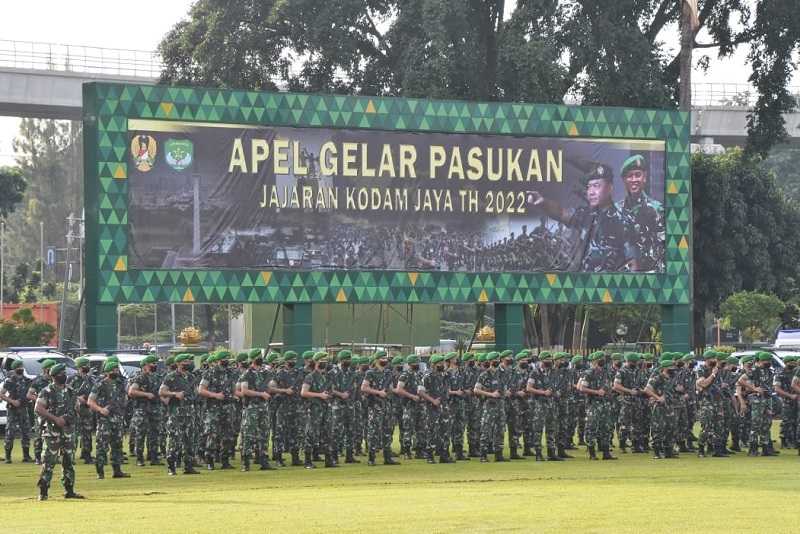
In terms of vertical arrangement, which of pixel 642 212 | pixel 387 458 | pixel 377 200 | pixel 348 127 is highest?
pixel 348 127

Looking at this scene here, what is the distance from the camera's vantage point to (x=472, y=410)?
26.8 m

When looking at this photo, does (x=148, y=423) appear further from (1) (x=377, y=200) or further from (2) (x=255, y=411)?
(1) (x=377, y=200)

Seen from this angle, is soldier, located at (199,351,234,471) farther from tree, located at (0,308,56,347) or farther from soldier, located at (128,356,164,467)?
tree, located at (0,308,56,347)

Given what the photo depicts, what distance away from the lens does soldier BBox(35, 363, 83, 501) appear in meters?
19.6

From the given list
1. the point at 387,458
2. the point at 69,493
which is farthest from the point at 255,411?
the point at 69,493

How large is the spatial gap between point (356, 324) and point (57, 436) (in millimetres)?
27863

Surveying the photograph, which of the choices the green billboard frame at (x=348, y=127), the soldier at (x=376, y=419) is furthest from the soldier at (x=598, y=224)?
the soldier at (x=376, y=419)

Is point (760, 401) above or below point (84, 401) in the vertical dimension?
below

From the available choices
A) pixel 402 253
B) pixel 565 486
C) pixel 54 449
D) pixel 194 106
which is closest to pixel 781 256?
pixel 402 253

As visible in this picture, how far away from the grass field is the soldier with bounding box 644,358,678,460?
65 centimetres

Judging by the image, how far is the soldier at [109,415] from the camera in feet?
74.0

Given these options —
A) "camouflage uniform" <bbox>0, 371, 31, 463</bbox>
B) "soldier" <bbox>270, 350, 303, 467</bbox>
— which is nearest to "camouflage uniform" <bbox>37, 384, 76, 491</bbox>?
"soldier" <bbox>270, 350, 303, 467</bbox>

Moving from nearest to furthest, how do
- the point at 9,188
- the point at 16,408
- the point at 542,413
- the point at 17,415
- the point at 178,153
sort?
→ 1. the point at 542,413
2. the point at 16,408
3. the point at 17,415
4. the point at 178,153
5. the point at 9,188

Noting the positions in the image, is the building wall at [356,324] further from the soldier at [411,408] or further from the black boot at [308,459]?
the black boot at [308,459]
